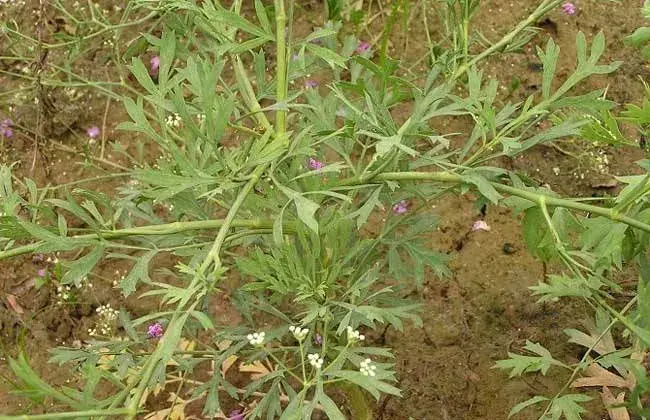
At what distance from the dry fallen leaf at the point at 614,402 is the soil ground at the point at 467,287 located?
109 mm

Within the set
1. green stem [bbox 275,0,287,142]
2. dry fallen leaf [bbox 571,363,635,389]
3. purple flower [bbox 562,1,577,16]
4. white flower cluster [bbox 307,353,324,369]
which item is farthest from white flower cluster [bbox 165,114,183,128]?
purple flower [bbox 562,1,577,16]

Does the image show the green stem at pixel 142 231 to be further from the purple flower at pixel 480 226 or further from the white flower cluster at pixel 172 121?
the purple flower at pixel 480 226

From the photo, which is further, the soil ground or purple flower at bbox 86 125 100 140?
purple flower at bbox 86 125 100 140

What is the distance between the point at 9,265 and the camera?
9.16ft

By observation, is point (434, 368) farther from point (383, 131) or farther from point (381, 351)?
point (383, 131)

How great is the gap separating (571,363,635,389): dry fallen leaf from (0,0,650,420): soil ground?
0.56ft

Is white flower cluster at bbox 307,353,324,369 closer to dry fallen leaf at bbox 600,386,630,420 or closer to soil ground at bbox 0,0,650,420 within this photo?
→ soil ground at bbox 0,0,650,420

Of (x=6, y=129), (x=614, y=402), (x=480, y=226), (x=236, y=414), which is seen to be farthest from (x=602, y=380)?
(x=6, y=129)

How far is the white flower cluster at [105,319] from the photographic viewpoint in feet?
8.22

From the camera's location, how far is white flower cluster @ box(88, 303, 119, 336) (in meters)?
2.51

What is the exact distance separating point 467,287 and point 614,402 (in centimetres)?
58

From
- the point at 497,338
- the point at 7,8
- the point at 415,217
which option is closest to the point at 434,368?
the point at 497,338

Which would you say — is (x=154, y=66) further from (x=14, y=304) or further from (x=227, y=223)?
(x=227, y=223)

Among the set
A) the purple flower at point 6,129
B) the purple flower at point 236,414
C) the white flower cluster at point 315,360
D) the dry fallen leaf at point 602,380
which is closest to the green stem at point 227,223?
the white flower cluster at point 315,360
